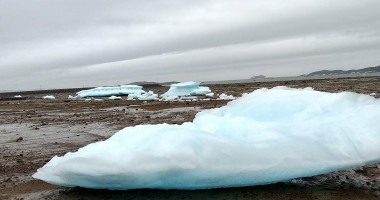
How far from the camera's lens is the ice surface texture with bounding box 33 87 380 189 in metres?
4.17

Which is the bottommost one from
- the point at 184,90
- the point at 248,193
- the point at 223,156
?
the point at 248,193

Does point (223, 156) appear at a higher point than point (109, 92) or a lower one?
higher

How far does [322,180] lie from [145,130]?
7.41 feet

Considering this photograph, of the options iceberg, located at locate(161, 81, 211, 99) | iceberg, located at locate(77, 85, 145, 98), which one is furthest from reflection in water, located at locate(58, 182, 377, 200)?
iceberg, located at locate(77, 85, 145, 98)

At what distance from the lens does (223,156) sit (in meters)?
4.25

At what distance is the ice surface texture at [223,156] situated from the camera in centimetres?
417

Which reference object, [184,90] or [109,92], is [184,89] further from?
[109,92]

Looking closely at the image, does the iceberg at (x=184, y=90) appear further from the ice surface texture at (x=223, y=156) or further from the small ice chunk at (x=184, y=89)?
the ice surface texture at (x=223, y=156)

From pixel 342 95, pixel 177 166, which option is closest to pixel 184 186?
pixel 177 166

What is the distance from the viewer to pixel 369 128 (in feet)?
14.5

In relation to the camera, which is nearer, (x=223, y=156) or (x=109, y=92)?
(x=223, y=156)

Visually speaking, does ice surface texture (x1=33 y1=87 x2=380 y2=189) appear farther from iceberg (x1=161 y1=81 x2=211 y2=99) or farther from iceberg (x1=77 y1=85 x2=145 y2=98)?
iceberg (x1=77 y1=85 x2=145 y2=98)

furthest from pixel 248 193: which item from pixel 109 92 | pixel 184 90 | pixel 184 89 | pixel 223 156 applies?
pixel 109 92

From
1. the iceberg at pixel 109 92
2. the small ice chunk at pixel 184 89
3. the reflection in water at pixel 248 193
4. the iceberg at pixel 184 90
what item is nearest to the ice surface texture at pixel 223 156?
the reflection in water at pixel 248 193
